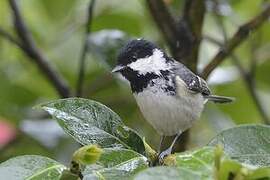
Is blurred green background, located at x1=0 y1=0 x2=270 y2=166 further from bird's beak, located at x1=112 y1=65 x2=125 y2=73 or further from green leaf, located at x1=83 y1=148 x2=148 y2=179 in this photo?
green leaf, located at x1=83 y1=148 x2=148 y2=179

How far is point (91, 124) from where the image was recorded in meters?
1.25

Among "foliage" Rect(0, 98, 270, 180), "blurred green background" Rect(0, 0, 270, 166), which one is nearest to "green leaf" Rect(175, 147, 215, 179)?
"foliage" Rect(0, 98, 270, 180)

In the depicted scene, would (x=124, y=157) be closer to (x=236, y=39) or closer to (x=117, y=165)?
(x=117, y=165)

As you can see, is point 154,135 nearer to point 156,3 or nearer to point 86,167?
point 156,3

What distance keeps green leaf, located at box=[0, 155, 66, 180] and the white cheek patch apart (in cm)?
115

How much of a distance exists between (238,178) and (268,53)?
201 cm

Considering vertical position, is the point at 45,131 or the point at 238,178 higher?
the point at 238,178

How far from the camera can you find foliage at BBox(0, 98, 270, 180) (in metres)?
0.89

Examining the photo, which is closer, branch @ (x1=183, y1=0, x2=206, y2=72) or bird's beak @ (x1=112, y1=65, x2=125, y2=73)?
branch @ (x1=183, y1=0, x2=206, y2=72)

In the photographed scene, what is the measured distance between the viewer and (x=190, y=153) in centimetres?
96

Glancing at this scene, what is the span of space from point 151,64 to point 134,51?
17cm

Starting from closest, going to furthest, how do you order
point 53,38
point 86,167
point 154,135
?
1. point 86,167
2. point 154,135
3. point 53,38

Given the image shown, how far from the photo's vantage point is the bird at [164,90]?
2.24 metres

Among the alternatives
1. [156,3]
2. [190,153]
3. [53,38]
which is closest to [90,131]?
[190,153]
